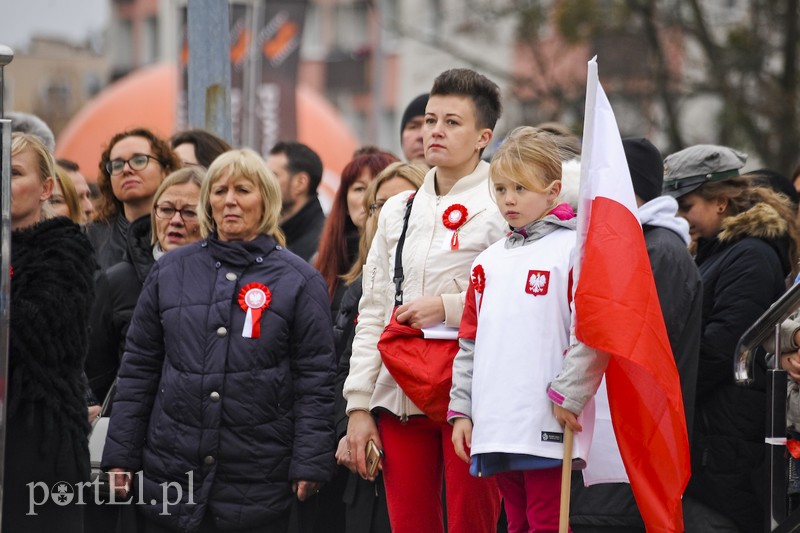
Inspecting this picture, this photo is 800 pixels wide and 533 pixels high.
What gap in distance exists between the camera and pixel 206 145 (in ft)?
25.6

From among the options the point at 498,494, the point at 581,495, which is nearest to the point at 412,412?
the point at 498,494

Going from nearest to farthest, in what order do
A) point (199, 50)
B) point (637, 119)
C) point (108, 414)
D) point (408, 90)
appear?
1. point (108, 414)
2. point (199, 50)
3. point (637, 119)
4. point (408, 90)

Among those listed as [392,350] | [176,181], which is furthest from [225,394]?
[176,181]

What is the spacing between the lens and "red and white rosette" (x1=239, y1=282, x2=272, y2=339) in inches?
221

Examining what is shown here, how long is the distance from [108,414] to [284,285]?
4.30ft

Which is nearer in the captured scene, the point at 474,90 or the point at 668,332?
the point at 474,90

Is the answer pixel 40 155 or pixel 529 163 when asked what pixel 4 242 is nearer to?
pixel 40 155

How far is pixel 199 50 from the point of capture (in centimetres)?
798

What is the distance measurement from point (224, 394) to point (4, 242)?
4.00 ft

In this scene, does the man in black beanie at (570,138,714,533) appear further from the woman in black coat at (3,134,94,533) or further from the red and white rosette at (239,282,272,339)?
the woman in black coat at (3,134,94,533)

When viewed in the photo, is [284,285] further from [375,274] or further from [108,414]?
[108,414]

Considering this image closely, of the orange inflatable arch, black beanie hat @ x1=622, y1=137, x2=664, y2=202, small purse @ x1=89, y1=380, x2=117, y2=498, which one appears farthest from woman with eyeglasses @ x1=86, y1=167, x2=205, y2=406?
the orange inflatable arch

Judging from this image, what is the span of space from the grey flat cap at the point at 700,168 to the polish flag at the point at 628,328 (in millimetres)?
1787

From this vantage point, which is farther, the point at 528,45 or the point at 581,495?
the point at 528,45
